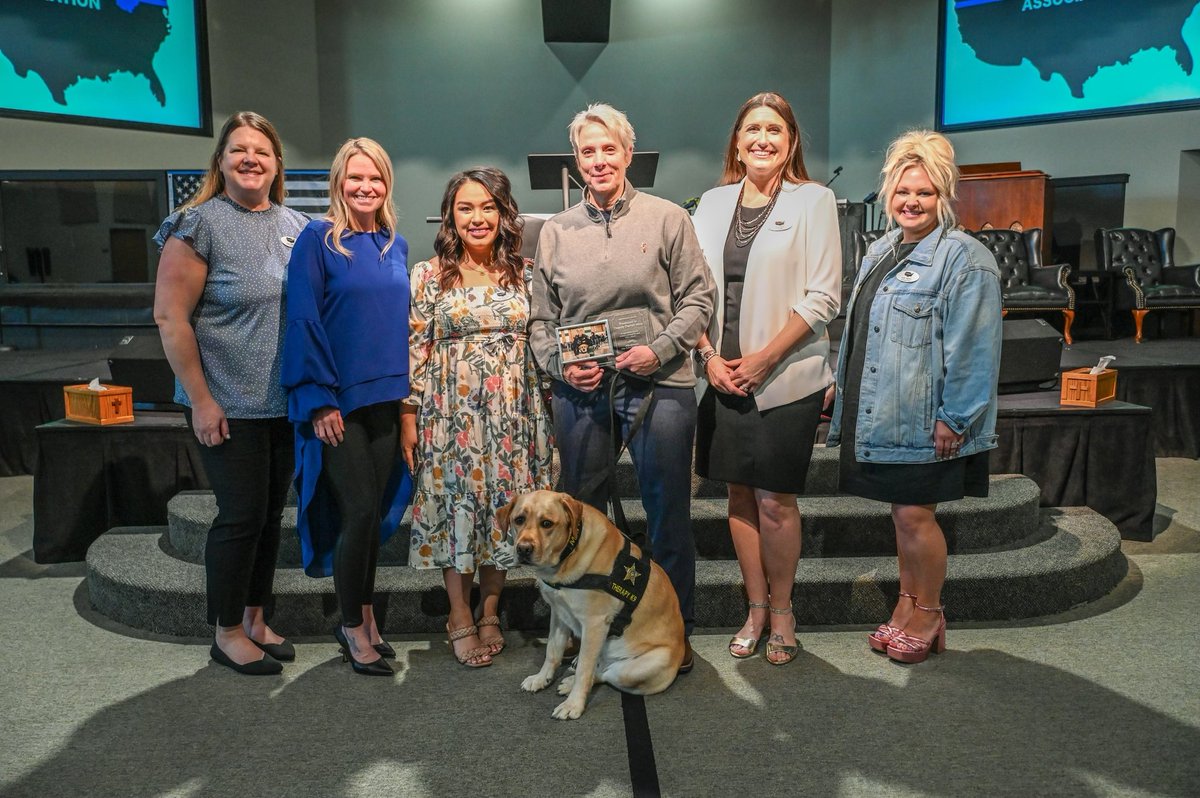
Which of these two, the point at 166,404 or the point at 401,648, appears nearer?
the point at 401,648

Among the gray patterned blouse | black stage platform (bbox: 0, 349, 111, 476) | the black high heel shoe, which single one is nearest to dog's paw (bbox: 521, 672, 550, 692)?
the black high heel shoe

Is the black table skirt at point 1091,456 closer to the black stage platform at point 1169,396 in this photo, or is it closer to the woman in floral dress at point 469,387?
the black stage platform at point 1169,396

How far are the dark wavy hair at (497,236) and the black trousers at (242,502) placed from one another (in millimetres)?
664

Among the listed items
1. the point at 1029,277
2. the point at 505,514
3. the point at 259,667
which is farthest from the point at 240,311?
the point at 1029,277

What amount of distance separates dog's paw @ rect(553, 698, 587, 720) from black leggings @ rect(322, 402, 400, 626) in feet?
2.28

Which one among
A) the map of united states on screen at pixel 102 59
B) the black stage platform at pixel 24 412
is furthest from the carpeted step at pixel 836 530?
the map of united states on screen at pixel 102 59

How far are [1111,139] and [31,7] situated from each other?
1048 centimetres

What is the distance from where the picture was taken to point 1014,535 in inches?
135

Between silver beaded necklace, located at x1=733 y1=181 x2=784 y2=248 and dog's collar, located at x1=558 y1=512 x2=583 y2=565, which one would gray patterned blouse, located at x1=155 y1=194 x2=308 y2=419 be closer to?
dog's collar, located at x1=558 y1=512 x2=583 y2=565

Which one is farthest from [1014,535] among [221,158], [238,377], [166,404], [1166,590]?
[166,404]

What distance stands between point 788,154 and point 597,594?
4.38ft

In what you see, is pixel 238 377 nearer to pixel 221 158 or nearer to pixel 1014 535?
pixel 221 158

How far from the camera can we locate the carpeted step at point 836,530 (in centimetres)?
330

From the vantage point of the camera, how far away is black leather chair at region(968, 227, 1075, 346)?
725 cm
